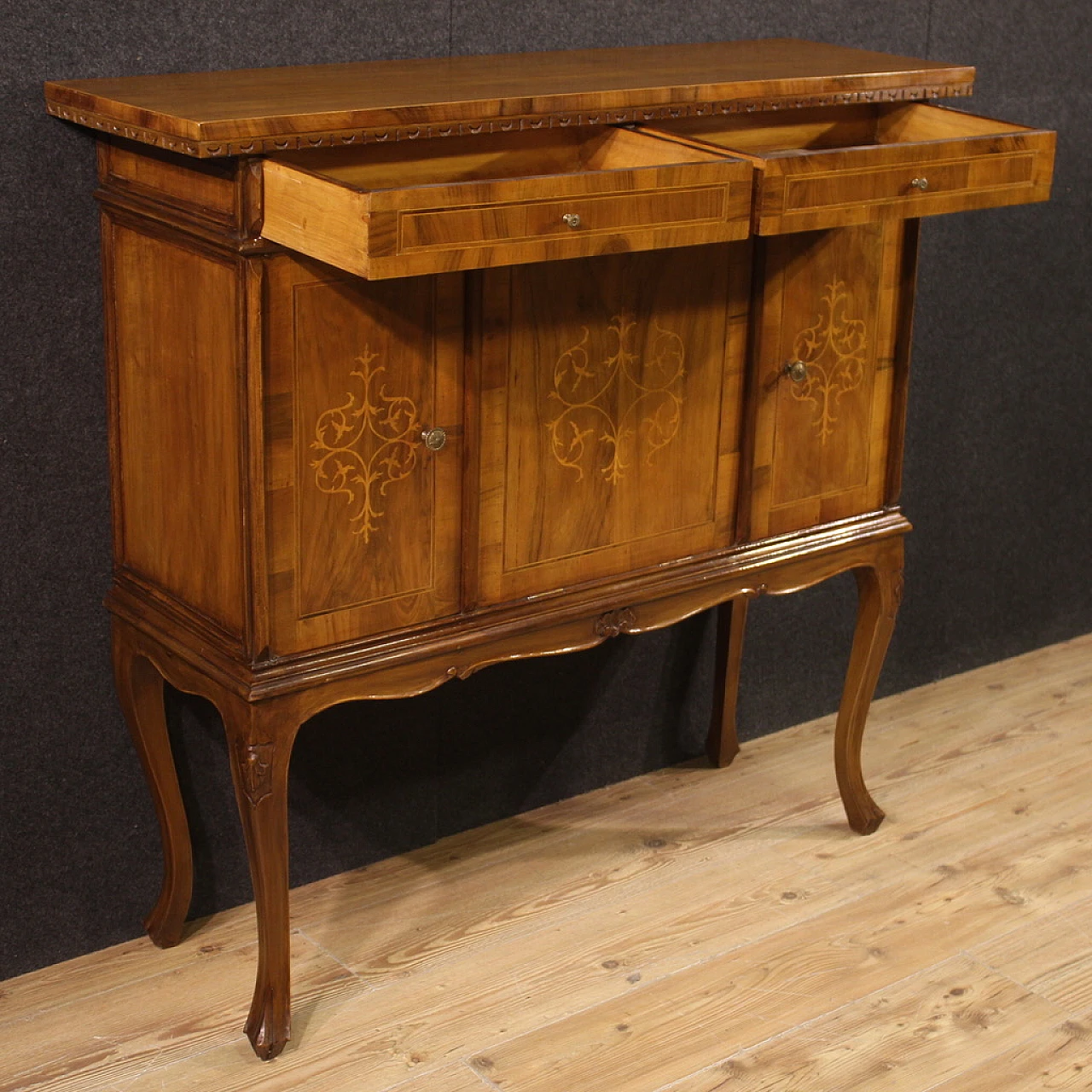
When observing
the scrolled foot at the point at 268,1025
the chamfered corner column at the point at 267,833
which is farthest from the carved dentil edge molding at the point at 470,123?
the scrolled foot at the point at 268,1025

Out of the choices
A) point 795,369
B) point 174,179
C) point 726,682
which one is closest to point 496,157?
point 174,179

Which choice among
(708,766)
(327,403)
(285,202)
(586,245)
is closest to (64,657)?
(327,403)

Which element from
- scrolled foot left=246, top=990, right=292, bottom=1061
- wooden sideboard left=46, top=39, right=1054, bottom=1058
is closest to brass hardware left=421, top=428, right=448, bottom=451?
wooden sideboard left=46, top=39, right=1054, bottom=1058

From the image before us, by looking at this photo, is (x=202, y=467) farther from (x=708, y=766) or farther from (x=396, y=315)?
(x=708, y=766)

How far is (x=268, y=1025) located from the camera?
6.57 feet

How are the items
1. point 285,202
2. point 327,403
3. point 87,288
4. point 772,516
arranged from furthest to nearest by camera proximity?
1. point 772,516
2. point 87,288
3. point 327,403
4. point 285,202

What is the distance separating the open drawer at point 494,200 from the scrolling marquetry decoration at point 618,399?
Answer: 0.21m

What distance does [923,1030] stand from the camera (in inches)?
82.4

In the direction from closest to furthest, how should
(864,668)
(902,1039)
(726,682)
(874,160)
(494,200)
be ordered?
(494,200)
(874,160)
(902,1039)
(864,668)
(726,682)

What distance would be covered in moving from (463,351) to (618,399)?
9.2 inches

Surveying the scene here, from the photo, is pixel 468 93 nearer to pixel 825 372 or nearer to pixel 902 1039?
pixel 825 372

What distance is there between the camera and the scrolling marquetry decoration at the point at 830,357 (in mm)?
2186

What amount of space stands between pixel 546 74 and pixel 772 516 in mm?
641

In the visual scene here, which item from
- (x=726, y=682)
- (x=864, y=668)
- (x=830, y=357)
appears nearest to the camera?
(x=830, y=357)
